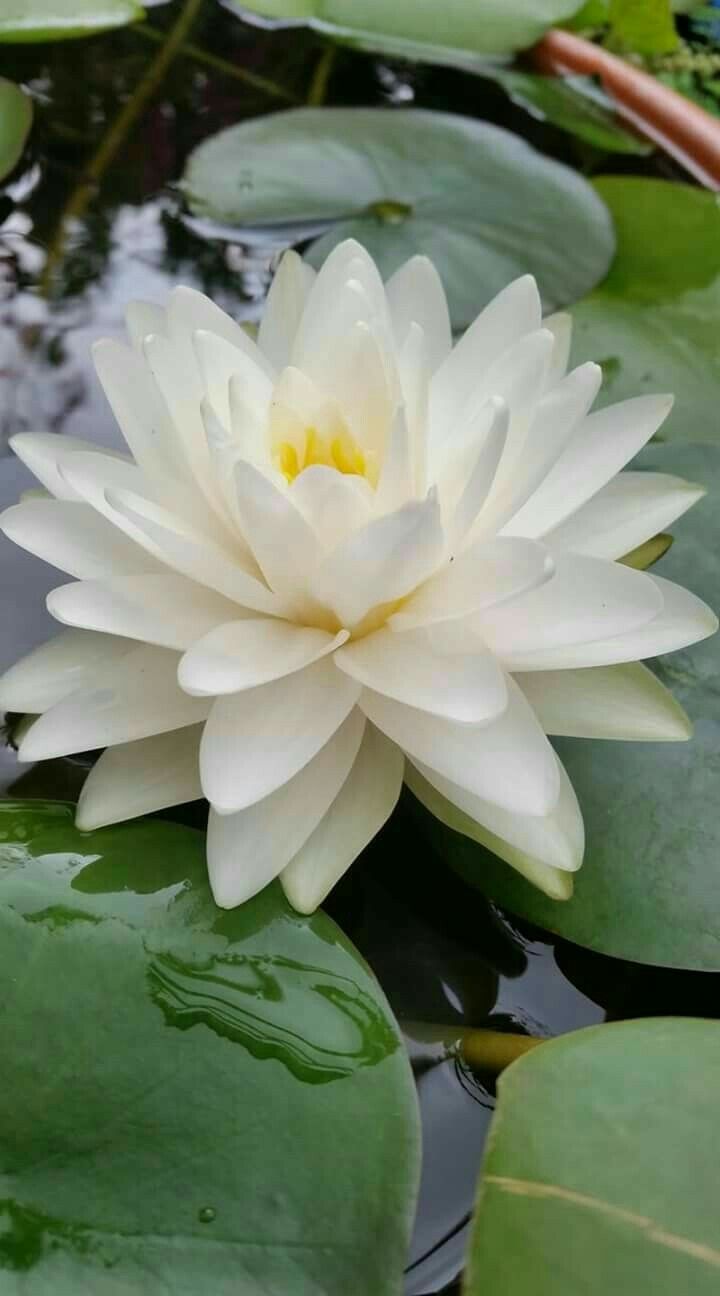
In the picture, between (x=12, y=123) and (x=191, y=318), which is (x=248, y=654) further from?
(x=12, y=123)

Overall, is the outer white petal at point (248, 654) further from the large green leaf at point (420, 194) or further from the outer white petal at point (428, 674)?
the large green leaf at point (420, 194)

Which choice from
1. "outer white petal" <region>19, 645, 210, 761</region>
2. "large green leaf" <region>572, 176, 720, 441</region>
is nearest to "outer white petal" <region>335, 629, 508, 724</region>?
"outer white petal" <region>19, 645, 210, 761</region>

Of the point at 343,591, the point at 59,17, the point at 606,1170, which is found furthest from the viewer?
the point at 59,17

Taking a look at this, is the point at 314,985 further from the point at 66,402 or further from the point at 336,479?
the point at 66,402

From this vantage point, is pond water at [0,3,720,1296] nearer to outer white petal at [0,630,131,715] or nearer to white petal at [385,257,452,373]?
outer white petal at [0,630,131,715]

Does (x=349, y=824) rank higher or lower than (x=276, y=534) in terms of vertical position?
lower

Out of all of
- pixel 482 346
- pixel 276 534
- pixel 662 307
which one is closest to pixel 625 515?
pixel 482 346
